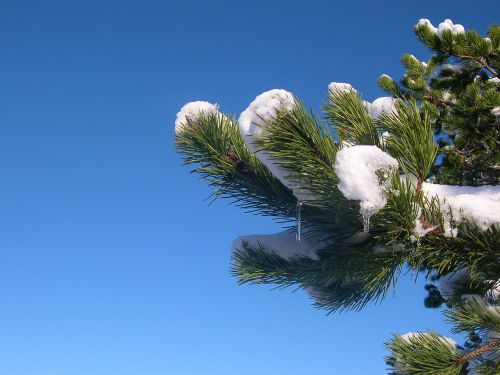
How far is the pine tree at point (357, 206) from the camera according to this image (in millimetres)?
2652

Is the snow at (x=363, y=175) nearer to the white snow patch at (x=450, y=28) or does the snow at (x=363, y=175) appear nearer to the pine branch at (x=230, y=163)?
the pine branch at (x=230, y=163)

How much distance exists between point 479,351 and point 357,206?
1289 mm

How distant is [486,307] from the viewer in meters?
3.17

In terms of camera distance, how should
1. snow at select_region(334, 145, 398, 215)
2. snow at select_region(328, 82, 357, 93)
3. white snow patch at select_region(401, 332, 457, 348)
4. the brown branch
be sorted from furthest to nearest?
white snow patch at select_region(401, 332, 457, 348)
the brown branch
snow at select_region(328, 82, 357, 93)
snow at select_region(334, 145, 398, 215)

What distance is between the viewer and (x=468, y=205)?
106 inches

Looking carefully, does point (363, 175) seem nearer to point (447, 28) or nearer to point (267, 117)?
point (267, 117)

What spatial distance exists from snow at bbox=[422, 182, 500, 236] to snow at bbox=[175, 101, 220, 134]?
137 cm

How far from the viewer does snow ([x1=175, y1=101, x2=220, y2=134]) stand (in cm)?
329

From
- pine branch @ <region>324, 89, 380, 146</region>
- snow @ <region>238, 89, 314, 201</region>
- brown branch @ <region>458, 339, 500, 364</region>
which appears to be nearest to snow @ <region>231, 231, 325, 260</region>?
snow @ <region>238, 89, 314, 201</region>

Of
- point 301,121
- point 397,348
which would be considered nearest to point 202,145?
point 301,121

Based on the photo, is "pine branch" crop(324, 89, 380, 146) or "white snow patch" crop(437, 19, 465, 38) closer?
"pine branch" crop(324, 89, 380, 146)

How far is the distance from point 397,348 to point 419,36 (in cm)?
267

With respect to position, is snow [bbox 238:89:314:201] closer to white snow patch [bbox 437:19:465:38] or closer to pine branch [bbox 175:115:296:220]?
pine branch [bbox 175:115:296:220]

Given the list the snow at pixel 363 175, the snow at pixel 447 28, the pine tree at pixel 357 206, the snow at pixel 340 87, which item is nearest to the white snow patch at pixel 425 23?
the snow at pixel 447 28
